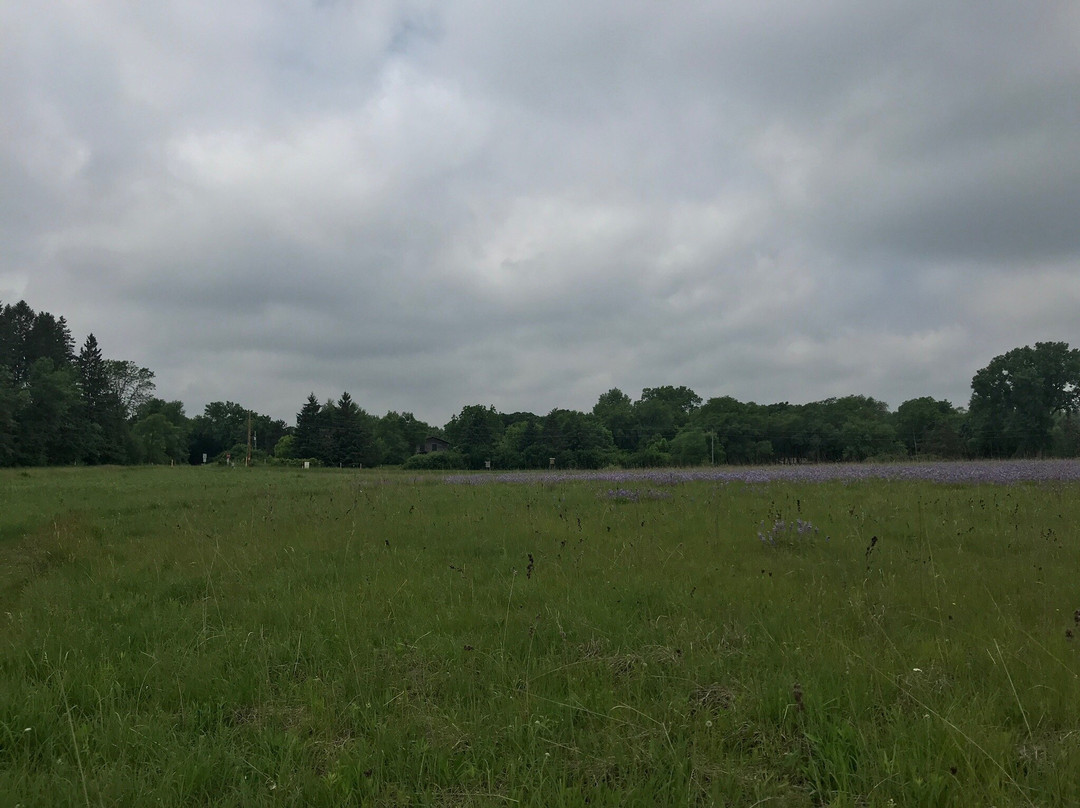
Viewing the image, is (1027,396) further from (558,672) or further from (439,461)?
(558,672)

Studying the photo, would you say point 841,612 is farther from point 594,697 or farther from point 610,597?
point 594,697

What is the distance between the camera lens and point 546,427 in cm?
6919

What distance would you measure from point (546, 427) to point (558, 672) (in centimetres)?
6542

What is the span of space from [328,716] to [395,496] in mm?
10610

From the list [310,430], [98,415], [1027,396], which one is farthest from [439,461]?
[1027,396]

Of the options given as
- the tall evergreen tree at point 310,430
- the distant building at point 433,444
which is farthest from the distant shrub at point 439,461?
the distant building at point 433,444

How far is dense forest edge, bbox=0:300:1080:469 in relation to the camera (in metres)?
58.4

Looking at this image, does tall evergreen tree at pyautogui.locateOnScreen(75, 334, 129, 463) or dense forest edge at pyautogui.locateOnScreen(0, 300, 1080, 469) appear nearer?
dense forest edge at pyautogui.locateOnScreen(0, 300, 1080, 469)

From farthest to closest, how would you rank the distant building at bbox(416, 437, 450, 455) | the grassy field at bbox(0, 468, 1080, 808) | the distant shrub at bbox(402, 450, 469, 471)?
the distant building at bbox(416, 437, 450, 455), the distant shrub at bbox(402, 450, 469, 471), the grassy field at bbox(0, 468, 1080, 808)

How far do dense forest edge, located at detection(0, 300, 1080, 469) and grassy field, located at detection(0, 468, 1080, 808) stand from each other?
117 feet

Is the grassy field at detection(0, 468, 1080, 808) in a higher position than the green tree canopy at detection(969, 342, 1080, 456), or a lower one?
lower

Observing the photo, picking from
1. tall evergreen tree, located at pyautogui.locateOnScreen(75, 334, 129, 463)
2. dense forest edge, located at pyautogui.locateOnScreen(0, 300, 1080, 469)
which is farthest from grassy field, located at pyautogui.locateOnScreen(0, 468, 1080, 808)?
tall evergreen tree, located at pyautogui.locateOnScreen(75, 334, 129, 463)

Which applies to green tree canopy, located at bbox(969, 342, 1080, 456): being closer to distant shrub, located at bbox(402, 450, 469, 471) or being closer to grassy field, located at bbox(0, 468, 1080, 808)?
distant shrub, located at bbox(402, 450, 469, 471)

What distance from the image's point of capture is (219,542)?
804 cm
